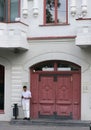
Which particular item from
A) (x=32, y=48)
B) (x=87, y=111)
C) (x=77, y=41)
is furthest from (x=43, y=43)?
(x=87, y=111)

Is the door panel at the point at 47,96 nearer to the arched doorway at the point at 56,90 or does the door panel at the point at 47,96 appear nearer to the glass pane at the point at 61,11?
the arched doorway at the point at 56,90

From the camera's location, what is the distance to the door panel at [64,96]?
2384 cm

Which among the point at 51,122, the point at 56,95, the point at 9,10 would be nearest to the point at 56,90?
the point at 56,95

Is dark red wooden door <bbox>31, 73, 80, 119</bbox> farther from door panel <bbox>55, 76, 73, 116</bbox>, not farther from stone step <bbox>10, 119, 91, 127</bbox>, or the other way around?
stone step <bbox>10, 119, 91, 127</bbox>

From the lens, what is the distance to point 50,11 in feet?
79.8

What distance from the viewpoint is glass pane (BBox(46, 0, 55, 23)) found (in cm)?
2429

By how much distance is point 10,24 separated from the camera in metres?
23.3

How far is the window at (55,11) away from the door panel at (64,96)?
9.47 feet

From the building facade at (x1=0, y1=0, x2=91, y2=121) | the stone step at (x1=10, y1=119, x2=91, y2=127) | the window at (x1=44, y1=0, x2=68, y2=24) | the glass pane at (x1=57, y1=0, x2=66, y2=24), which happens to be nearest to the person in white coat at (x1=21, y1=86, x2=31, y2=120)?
the stone step at (x1=10, y1=119, x2=91, y2=127)

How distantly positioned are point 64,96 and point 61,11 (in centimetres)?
427

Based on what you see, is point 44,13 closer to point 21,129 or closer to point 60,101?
point 60,101

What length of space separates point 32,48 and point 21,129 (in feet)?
15.2

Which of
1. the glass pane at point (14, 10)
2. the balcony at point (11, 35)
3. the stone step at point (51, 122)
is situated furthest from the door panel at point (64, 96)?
the glass pane at point (14, 10)

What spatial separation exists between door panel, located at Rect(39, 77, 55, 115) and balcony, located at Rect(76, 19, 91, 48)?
2796 mm
